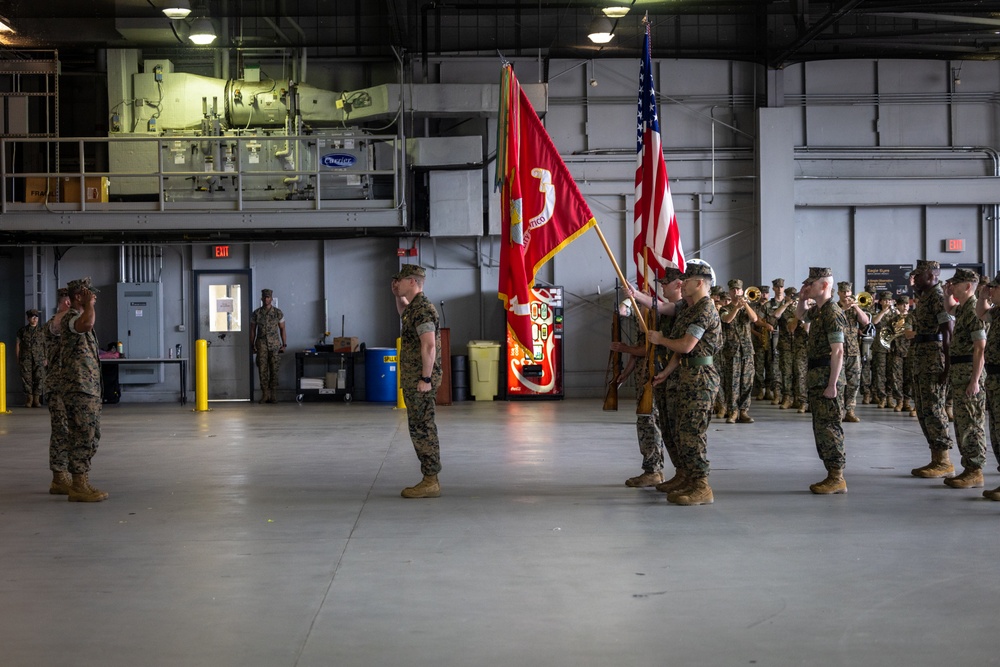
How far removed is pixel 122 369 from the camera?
19703 mm

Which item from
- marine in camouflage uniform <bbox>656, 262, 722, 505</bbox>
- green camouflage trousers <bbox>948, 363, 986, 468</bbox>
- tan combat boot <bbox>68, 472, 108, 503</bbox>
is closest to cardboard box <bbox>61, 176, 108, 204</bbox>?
tan combat boot <bbox>68, 472, 108, 503</bbox>

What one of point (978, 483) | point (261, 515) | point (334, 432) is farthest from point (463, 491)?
point (334, 432)

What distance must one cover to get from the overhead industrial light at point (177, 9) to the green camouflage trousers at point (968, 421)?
12.9 m

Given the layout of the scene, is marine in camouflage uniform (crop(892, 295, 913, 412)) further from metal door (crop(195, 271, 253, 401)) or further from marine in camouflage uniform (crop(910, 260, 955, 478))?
metal door (crop(195, 271, 253, 401))

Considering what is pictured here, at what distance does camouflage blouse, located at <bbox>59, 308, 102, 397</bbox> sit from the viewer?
842 centimetres

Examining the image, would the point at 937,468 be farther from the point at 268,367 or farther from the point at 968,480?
the point at 268,367

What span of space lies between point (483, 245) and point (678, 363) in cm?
1229

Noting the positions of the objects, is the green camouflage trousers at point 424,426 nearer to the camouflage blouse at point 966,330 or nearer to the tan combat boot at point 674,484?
the tan combat boot at point 674,484

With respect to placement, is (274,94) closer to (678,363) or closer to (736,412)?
(736,412)

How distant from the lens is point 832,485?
332 inches

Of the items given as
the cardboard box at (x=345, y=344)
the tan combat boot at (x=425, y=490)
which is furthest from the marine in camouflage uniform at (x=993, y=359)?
the cardboard box at (x=345, y=344)

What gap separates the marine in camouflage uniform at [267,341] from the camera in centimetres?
1912

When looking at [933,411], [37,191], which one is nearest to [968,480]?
[933,411]

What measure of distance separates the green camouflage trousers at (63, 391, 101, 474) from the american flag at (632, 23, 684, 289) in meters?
5.02
